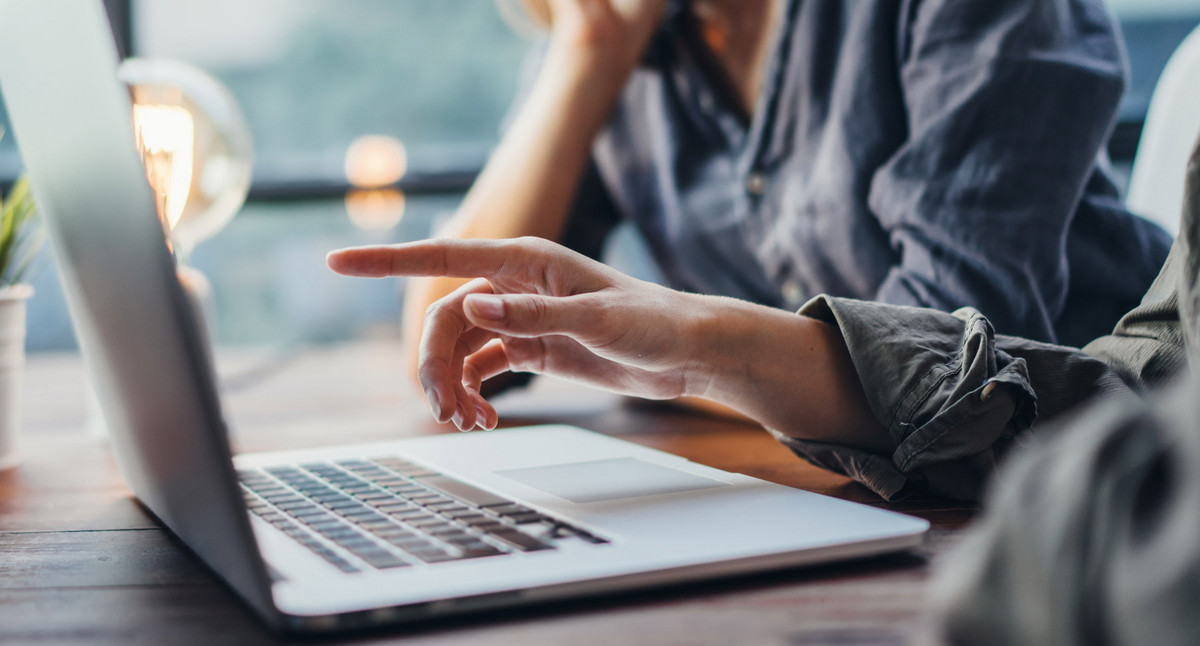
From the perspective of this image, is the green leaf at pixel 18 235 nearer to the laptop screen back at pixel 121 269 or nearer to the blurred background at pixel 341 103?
the laptop screen back at pixel 121 269

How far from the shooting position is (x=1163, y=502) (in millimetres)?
189

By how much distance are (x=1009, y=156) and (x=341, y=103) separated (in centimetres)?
189

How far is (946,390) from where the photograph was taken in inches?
19.9

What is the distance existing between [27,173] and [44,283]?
1647mm

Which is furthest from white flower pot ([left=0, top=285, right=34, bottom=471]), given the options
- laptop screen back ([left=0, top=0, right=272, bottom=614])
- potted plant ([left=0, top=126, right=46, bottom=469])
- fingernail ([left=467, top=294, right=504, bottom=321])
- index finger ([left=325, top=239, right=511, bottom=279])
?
fingernail ([left=467, top=294, right=504, bottom=321])

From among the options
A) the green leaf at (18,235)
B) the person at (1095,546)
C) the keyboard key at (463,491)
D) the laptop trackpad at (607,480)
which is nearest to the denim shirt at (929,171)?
the laptop trackpad at (607,480)

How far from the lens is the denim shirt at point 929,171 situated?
688 millimetres

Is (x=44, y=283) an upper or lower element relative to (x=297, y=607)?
lower

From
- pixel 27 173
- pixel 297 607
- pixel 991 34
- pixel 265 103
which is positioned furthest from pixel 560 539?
pixel 265 103

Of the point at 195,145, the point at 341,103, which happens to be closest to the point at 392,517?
the point at 195,145

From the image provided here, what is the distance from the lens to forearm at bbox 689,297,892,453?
54cm

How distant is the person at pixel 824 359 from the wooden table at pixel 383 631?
0.03 m

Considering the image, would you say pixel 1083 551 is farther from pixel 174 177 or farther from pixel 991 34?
pixel 174 177

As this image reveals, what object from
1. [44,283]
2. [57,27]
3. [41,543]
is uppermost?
[57,27]
